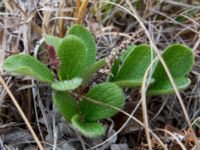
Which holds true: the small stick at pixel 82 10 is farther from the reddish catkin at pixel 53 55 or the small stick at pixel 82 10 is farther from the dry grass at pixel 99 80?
the reddish catkin at pixel 53 55

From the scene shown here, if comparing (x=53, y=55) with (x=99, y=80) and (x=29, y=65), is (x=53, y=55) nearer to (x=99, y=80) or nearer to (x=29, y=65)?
(x=29, y=65)

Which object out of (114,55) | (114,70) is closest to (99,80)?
(114,70)

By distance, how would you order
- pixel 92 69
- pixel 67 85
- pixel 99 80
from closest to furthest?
pixel 67 85, pixel 92 69, pixel 99 80

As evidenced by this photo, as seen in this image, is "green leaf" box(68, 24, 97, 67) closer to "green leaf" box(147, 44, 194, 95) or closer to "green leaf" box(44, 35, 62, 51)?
"green leaf" box(44, 35, 62, 51)

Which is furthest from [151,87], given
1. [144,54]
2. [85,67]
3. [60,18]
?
[60,18]

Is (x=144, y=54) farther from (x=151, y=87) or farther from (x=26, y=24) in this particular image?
(x=26, y=24)

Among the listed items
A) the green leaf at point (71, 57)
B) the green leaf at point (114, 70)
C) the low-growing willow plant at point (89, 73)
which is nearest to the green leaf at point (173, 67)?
the low-growing willow plant at point (89, 73)

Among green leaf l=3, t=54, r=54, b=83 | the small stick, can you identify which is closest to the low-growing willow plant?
green leaf l=3, t=54, r=54, b=83
